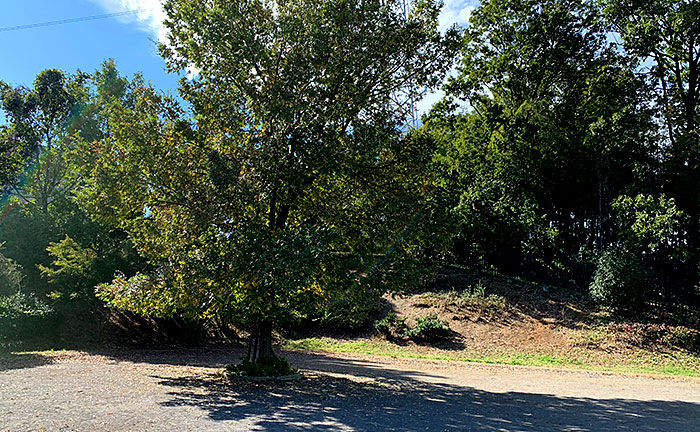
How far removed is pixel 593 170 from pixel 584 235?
3.19m

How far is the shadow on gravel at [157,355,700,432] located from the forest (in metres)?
1.55

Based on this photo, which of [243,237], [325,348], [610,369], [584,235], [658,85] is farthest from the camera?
[584,235]

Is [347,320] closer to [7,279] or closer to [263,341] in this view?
[263,341]

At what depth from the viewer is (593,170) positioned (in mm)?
23250

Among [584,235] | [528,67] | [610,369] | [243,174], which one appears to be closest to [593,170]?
[584,235]

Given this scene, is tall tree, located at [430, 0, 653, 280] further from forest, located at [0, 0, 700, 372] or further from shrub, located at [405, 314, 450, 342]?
shrub, located at [405, 314, 450, 342]

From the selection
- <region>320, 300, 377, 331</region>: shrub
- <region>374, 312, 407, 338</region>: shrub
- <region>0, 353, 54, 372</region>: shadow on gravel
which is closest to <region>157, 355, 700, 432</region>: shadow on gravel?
<region>0, 353, 54, 372</region>: shadow on gravel

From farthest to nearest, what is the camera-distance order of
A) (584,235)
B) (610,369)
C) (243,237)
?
(584,235) → (610,369) → (243,237)

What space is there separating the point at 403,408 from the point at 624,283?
46.2 feet

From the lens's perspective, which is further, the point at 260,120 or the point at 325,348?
the point at 325,348

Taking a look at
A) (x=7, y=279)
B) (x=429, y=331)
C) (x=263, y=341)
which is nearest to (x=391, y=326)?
(x=429, y=331)

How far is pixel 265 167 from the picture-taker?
9.17m

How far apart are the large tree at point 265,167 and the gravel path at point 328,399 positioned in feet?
5.17

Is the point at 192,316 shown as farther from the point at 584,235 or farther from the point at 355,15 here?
the point at 584,235
